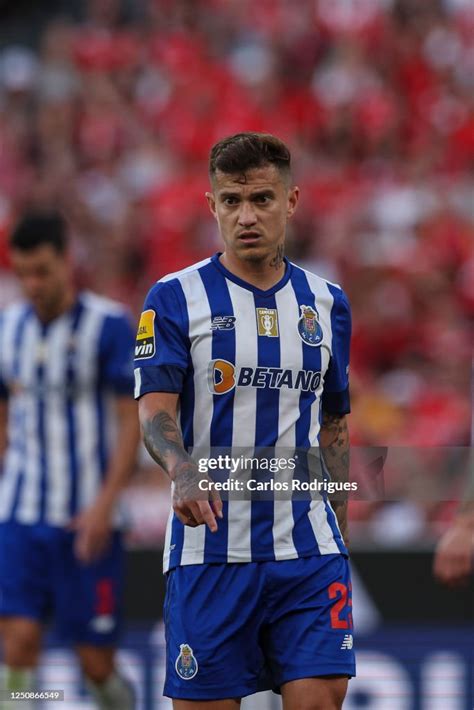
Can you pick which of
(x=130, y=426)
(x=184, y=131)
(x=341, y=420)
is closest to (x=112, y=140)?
(x=184, y=131)

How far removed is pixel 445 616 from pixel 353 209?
145 inches

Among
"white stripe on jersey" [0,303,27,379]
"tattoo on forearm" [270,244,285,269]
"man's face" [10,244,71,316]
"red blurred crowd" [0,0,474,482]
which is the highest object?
"red blurred crowd" [0,0,474,482]

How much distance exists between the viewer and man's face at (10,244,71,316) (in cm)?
509

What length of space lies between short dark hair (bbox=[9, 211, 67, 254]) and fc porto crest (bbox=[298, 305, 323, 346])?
1869 millimetres

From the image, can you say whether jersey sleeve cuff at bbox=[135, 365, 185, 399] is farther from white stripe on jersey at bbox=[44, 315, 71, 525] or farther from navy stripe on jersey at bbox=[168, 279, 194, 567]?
white stripe on jersey at bbox=[44, 315, 71, 525]

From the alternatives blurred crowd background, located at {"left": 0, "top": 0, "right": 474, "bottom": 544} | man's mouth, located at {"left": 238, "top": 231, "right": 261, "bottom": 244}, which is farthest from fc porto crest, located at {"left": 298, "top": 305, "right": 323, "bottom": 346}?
blurred crowd background, located at {"left": 0, "top": 0, "right": 474, "bottom": 544}

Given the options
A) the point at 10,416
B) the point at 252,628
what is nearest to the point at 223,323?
the point at 252,628

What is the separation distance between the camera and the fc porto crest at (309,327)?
3428 mm

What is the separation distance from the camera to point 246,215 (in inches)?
131

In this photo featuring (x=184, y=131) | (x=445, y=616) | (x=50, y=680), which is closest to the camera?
(x=50, y=680)

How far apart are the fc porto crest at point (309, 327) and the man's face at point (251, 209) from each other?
7.5 inches

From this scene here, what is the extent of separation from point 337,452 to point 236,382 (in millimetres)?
456

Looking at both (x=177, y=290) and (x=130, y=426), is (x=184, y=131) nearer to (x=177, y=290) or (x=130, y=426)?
(x=130, y=426)

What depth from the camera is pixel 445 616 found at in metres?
6.17
